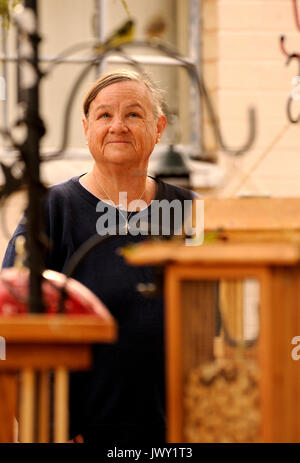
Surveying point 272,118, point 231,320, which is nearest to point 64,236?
point 231,320

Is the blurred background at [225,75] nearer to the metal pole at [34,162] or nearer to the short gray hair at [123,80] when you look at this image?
the short gray hair at [123,80]

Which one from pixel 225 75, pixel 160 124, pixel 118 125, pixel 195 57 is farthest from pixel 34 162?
pixel 195 57

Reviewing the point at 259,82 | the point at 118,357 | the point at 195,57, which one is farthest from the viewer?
the point at 195,57

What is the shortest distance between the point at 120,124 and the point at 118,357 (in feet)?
1.71

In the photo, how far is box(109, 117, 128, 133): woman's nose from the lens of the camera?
206 centimetres

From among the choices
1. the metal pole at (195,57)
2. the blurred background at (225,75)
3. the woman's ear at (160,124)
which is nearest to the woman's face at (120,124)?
the woman's ear at (160,124)

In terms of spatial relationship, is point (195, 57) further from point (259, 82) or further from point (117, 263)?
point (117, 263)

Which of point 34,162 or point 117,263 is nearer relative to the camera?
point 34,162

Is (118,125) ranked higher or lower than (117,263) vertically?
higher

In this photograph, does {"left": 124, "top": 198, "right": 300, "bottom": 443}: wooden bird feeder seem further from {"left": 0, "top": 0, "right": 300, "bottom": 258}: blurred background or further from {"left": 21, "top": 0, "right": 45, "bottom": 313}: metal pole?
{"left": 0, "top": 0, "right": 300, "bottom": 258}: blurred background

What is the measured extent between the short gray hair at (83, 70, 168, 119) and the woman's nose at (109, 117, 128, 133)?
0.27ft

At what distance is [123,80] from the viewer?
6.88 ft

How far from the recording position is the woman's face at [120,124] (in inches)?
81.8

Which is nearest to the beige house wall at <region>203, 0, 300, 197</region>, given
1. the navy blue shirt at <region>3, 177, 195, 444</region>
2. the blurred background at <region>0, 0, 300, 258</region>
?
the blurred background at <region>0, 0, 300, 258</region>
